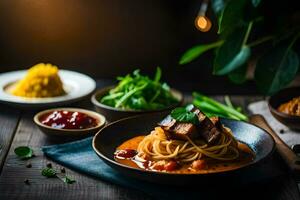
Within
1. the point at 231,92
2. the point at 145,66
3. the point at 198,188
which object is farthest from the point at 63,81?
the point at 198,188

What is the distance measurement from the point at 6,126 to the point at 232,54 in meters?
1.27

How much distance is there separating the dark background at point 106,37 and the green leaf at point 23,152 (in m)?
1.45

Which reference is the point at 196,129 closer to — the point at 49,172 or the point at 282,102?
the point at 49,172

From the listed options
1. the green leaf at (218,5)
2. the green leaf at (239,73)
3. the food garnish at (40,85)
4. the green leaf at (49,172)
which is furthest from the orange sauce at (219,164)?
the green leaf at (218,5)

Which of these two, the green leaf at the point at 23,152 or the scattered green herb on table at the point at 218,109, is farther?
the scattered green herb on table at the point at 218,109

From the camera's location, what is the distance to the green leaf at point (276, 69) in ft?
9.82

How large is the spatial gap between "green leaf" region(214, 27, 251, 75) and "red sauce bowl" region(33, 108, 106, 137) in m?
0.80

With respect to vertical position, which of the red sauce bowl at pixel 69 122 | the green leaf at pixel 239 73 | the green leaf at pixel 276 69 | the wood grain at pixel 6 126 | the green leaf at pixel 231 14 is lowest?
the wood grain at pixel 6 126

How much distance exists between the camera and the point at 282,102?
9.96 ft

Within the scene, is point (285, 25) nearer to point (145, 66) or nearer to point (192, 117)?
point (145, 66)

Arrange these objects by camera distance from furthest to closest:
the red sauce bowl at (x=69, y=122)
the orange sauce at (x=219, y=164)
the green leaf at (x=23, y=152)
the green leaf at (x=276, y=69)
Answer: the green leaf at (x=276, y=69) < the red sauce bowl at (x=69, y=122) < the green leaf at (x=23, y=152) < the orange sauce at (x=219, y=164)

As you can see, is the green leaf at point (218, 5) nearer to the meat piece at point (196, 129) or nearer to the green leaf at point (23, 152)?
the meat piece at point (196, 129)

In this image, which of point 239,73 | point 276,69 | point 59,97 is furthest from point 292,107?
point 59,97

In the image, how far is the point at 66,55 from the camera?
3930 mm
